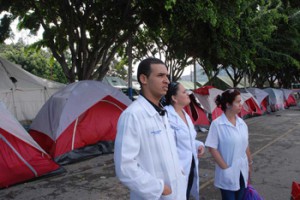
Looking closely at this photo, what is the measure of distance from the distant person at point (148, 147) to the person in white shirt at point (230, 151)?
1.26m

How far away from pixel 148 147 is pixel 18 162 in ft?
14.8

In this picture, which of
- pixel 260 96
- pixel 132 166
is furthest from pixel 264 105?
pixel 132 166

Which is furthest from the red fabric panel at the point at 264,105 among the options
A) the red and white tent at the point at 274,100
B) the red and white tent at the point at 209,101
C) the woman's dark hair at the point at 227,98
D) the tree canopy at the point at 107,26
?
the woman's dark hair at the point at 227,98

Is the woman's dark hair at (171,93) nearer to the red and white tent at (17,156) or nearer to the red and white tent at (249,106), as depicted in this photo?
the red and white tent at (17,156)

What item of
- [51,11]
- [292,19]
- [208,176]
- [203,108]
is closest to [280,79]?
[292,19]

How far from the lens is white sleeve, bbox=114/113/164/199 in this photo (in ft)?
6.70

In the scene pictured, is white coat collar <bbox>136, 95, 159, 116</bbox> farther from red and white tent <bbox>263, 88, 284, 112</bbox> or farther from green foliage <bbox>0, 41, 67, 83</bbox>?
green foliage <bbox>0, 41, 67, 83</bbox>

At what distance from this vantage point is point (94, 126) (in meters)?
8.37

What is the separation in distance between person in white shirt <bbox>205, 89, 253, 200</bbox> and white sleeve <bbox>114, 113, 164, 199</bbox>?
155 cm

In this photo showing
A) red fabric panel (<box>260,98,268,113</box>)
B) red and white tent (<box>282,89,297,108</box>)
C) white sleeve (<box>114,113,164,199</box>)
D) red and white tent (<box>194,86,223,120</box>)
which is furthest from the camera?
red and white tent (<box>282,89,297,108</box>)

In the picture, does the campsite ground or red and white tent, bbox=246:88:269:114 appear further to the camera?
red and white tent, bbox=246:88:269:114

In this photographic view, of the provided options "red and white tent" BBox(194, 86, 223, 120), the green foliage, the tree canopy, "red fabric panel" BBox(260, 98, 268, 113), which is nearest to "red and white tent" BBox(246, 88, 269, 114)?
"red fabric panel" BBox(260, 98, 268, 113)

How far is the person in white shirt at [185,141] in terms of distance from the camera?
3.37 metres

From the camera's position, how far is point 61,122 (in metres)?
7.46
